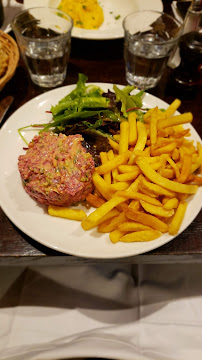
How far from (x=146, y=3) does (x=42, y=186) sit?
2.40 m

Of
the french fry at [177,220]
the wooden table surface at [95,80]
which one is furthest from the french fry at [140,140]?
the wooden table surface at [95,80]

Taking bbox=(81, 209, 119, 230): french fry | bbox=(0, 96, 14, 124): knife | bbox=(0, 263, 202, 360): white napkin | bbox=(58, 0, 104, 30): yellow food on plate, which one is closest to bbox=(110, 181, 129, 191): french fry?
bbox=(81, 209, 119, 230): french fry

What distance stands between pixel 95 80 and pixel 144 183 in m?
1.30

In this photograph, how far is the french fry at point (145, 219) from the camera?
1331mm

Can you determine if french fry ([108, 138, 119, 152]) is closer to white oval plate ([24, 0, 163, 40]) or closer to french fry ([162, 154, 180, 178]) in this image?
french fry ([162, 154, 180, 178])

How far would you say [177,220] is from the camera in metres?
1.36

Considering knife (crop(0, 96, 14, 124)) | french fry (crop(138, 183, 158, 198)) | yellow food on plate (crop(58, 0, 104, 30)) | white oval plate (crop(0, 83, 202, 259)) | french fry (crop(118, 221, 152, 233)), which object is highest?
yellow food on plate (crop(58, 0, 104, 30))

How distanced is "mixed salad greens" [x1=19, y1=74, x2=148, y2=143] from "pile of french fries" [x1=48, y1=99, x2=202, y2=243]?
0.66ft

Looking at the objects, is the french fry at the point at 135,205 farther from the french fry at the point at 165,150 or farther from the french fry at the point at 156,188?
the french fry at the point at 165,150

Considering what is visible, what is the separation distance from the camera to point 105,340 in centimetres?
144

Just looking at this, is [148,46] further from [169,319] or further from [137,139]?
[169,319]

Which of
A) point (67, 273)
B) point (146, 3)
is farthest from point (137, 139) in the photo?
point (146, 3)

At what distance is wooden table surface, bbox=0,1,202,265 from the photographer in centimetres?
147

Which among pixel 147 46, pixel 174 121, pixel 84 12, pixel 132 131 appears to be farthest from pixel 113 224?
pixel 84 12
